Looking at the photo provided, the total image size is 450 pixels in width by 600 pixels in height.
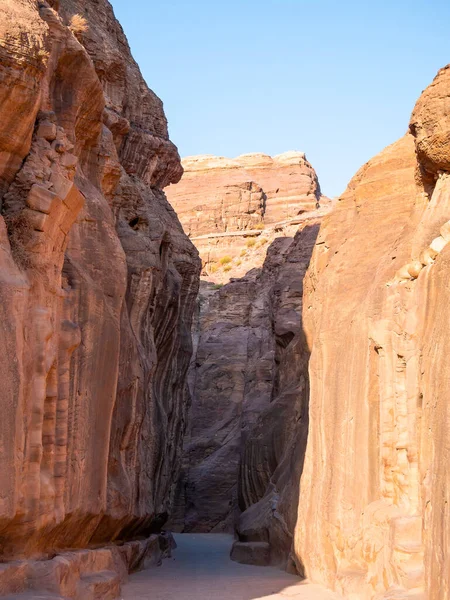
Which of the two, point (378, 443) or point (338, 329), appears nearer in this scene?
point (378, 443)

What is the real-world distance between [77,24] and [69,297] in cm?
1013

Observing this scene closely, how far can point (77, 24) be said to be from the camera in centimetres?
2406

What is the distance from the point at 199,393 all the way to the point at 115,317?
94.2 feet

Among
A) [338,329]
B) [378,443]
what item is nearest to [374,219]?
[338,329]

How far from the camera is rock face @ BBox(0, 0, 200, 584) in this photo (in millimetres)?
14000

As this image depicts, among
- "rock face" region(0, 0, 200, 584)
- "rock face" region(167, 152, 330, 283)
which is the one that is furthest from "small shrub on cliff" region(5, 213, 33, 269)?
"rock face" region(167, 152, 330, 283)

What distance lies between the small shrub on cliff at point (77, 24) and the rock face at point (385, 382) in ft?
28.0

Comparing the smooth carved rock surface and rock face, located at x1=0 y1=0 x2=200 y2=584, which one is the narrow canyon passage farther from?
rock face, located at x1=0 y1=0 x2=200 y2=584

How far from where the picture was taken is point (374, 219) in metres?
20.2

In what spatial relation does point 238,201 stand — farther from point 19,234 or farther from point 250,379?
point 19,234

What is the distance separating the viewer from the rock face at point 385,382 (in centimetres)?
1313

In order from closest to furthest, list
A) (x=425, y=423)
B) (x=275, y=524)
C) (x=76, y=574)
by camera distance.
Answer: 1. (x=425, y=423)
2. (x=76, y=574)
3. (x=275, y=524)

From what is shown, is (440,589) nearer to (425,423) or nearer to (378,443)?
(425,423)

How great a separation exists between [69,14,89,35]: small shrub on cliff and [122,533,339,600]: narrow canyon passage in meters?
13.9
